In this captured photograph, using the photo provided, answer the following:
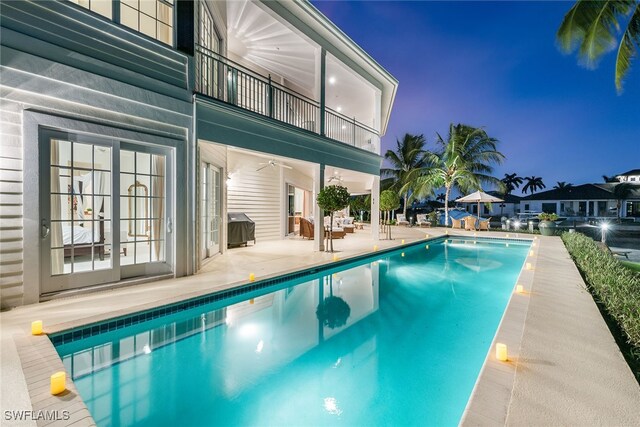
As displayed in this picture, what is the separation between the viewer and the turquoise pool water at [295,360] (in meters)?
2.57

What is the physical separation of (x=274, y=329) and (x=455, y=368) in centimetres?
235

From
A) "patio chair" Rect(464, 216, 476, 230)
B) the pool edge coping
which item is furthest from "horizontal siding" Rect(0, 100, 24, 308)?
"patio chair" Rect(464, 216, 476, 230)

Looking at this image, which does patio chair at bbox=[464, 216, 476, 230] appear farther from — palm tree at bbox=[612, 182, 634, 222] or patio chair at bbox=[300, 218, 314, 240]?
palm tree at bbox=[612, 182, 634, 222]

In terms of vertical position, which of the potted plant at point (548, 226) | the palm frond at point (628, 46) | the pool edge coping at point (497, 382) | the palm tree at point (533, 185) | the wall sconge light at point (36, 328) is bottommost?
the pool edge coping at point (497, 382)

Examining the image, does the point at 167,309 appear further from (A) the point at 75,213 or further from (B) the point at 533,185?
(B) the point at 533,185

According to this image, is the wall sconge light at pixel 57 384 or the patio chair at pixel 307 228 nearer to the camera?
the wall sconge light at pixel 57 384

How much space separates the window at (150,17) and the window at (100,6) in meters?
0.21

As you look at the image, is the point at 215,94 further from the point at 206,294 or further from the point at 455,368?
the point at 455,368

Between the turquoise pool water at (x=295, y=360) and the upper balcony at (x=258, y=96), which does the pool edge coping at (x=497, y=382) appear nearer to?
the turquoise pool water at (x=295, y=360)

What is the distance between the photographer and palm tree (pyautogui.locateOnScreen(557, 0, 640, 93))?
286 inches

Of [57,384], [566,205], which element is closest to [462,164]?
[57,384]

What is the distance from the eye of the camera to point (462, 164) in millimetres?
19125

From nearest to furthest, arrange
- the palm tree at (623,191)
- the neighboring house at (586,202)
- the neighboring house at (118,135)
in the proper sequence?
the neighboring house at (118,135) < the palm tree at (623,191) < the neighboring house at (586,202)

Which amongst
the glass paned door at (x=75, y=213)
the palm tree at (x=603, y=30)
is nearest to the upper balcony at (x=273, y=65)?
the glass paned door at (x=75, y=213)
